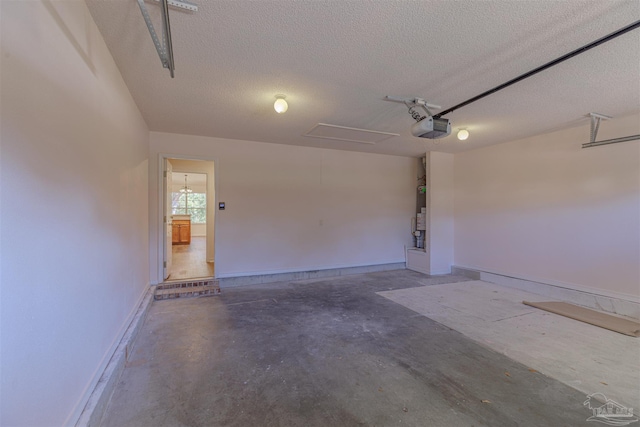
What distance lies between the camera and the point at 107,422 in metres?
1.72

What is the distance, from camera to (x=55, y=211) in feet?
4.46

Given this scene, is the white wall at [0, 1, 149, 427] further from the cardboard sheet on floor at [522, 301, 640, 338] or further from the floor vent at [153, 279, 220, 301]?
the cardboard sheet on floor at [522, 301, 640, 338]

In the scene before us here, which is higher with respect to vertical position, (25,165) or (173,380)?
(25,165)

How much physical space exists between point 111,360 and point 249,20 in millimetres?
2742

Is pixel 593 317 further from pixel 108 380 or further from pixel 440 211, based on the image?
pixel 108 380

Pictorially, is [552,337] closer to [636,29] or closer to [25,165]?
[636,29]

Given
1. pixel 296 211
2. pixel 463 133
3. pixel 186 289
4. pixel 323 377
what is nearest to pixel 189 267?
pixel 186 289

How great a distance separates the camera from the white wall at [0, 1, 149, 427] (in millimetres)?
1028

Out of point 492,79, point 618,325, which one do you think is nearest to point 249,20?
point 492,79

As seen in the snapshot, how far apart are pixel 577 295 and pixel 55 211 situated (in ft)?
19.4

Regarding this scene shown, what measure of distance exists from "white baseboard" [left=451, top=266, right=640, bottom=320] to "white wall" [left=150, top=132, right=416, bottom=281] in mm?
2103

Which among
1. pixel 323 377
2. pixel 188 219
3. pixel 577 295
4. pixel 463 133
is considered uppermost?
pixel 463 133

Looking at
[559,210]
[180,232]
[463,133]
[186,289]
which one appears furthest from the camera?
[180,232]

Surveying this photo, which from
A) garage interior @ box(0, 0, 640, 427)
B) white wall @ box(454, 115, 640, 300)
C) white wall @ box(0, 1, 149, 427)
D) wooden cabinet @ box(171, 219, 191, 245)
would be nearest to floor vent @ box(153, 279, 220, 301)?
garage interior @ box(0, 0, 640, 427)
